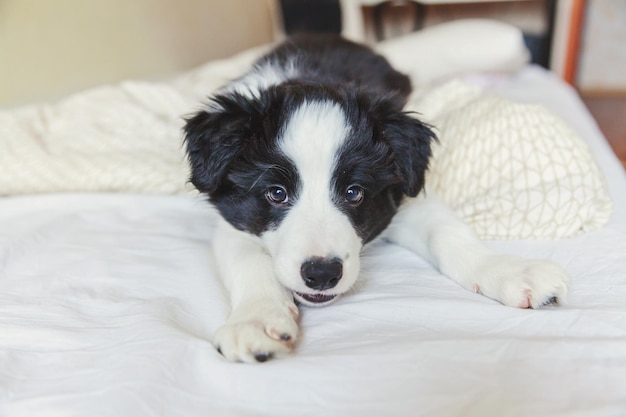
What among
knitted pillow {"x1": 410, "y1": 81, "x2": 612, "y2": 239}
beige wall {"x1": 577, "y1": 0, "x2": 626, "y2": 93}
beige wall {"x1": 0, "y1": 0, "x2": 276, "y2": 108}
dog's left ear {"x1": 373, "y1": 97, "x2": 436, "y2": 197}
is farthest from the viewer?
beige wall {"x1": 577, "y1": 0, "x2": 626, "y2": 93}

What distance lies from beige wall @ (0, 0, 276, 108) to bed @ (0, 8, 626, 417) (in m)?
1.34

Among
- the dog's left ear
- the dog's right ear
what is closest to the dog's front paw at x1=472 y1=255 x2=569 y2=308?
the dog's left ear

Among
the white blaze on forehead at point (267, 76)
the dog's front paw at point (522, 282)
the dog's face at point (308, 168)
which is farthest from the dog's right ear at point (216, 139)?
the dog's front paw at point (522, 282)

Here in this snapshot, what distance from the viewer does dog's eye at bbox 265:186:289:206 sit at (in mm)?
1673

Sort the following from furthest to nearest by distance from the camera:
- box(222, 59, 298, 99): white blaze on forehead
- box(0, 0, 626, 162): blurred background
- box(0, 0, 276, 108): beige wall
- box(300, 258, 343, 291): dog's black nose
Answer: box(0, 0, 626, 162): blurred background < box(0, 0, 276, 108): beige wall < box(222, 59, 298, 99): white blaze on forehead < box(300, 258, 343, 291): dog's black nose

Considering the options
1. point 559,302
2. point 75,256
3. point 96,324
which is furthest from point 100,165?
point 559,302

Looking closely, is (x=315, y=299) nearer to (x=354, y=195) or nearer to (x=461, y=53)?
(x=354, y=195)

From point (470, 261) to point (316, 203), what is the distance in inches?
19.5

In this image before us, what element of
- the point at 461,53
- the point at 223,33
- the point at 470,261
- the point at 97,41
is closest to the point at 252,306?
the point at 470,261

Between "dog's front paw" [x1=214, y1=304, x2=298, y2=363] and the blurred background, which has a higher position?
"dog's front paw" [x1=214, y1=304, x2=298, y2=363]

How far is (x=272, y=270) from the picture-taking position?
1.65 m

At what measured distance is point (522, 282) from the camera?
5.00ft

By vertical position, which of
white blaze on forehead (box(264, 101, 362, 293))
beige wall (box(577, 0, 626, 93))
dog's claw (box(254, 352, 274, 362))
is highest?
white blaze on forehead (box(264, 101, 362, 293))

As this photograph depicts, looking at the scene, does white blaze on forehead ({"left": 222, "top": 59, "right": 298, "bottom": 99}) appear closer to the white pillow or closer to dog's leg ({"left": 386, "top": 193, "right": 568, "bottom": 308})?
dog's leg ({"left": 386, "top": 193, "right": 568, "bottom": 308})
